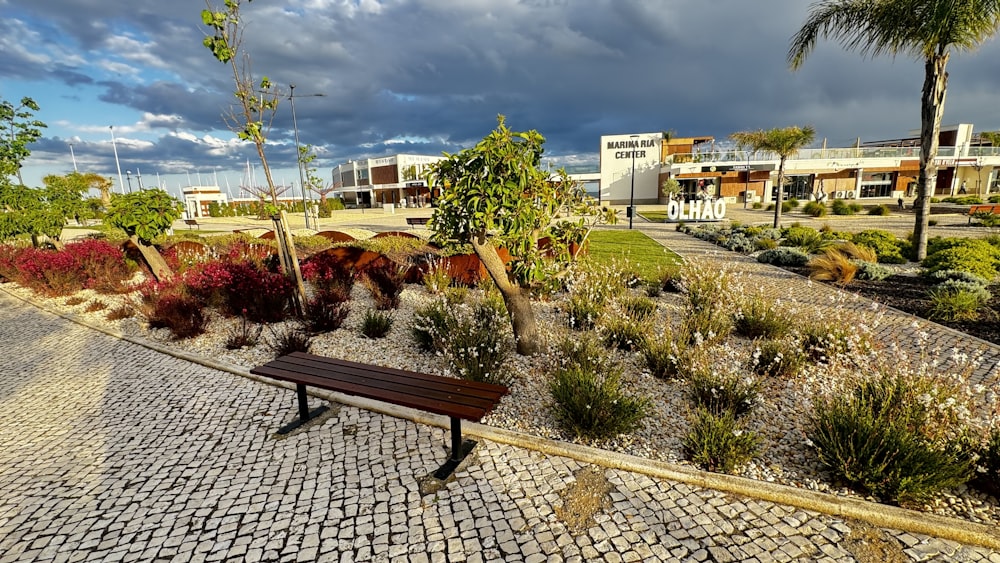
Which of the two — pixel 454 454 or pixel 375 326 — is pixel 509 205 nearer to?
pixel 454 454

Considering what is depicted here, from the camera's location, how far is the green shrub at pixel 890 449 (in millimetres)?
2699

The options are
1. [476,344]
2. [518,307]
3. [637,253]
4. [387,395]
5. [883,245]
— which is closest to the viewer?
[387,395]

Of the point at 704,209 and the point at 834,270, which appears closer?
the point at 834,270

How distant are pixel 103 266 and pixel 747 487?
13701 millimetres

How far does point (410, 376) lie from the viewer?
3.72 metres

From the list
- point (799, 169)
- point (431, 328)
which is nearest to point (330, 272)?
point (431, 328)

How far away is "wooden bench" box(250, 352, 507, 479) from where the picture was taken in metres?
3.10

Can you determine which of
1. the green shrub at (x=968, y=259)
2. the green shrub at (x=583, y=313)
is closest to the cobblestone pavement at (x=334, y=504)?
the green shrub at (x=583, y=313)

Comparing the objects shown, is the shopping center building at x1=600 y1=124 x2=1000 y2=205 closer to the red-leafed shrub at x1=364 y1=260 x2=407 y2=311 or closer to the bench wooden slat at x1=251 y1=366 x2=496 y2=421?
the red-leafed shrub at x1=364 y1=260 x2=407 y2=311

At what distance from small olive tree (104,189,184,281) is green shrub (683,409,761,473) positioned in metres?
10.3

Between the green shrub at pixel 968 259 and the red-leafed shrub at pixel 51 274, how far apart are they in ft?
60.8

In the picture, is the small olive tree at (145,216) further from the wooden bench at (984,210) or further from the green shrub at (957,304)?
the wooden bench at (984,210)

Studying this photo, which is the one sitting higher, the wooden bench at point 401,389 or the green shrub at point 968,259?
the green shrub at point 968,259

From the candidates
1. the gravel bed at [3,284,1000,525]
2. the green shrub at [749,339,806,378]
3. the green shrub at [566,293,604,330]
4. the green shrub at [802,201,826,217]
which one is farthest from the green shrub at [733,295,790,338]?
the green shrub at [802,201,826,217]
